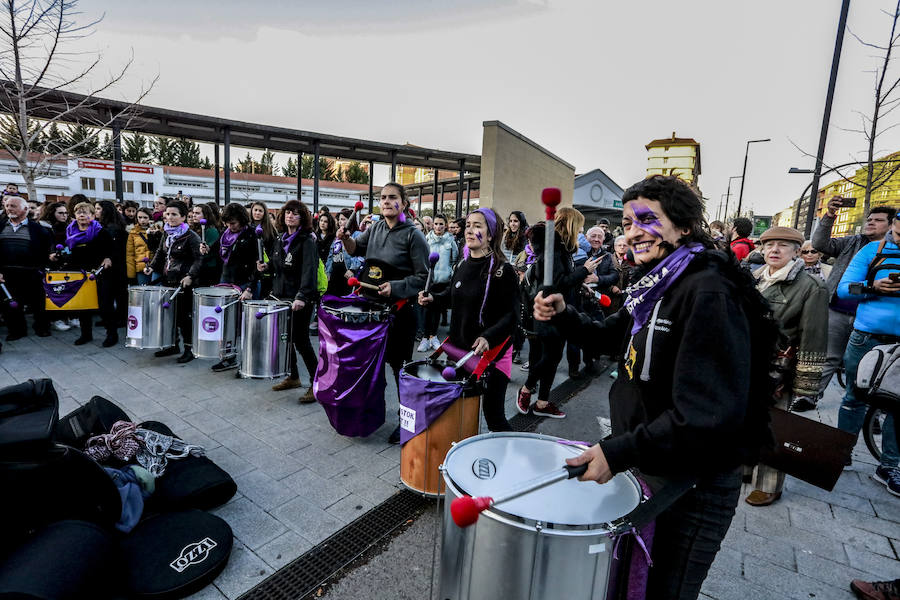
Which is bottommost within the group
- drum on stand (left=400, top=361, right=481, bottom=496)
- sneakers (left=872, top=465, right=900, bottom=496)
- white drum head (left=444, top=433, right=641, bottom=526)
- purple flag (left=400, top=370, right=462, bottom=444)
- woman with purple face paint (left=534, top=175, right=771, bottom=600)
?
A: sneakers (left=872, top=465, right=900, bottom=496)

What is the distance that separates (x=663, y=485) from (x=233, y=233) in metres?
5.74

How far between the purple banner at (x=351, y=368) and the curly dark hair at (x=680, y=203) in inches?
98.8

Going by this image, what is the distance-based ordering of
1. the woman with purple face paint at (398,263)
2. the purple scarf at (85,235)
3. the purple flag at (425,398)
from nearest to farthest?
the purple flag at (425,398) < the woman with purple face paint at (398,263) < the purple scarf at (85,235)

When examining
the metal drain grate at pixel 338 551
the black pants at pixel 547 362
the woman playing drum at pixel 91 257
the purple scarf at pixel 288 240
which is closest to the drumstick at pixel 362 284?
the purple scarf at pixel 288 240

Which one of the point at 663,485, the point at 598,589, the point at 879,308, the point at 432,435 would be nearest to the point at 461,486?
the point at 598,589

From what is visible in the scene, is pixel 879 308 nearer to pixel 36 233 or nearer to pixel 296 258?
pixel 296 258

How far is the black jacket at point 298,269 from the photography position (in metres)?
4.84

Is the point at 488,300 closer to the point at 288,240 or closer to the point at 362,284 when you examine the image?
the point at 362,284

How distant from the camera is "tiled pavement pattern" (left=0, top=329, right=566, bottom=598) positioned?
279cm

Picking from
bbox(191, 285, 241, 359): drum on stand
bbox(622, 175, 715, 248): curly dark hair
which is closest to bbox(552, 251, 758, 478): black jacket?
bbox(622, 175, 715, 248): curly dark hair

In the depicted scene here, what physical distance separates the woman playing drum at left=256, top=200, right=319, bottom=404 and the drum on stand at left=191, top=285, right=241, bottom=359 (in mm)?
539

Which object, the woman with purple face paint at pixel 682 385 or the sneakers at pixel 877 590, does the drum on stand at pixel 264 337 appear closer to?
the woman with purple face paint at pixel 682 385

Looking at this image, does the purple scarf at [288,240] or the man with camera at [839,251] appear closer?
the man with camera at [839,251]

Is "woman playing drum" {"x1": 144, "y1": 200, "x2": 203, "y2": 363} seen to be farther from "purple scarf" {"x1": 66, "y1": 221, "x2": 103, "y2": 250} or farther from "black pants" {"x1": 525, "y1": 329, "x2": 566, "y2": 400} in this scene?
"black pants" {"x1": 525, "y1": 329, "x2": 566, "y2": 400}
